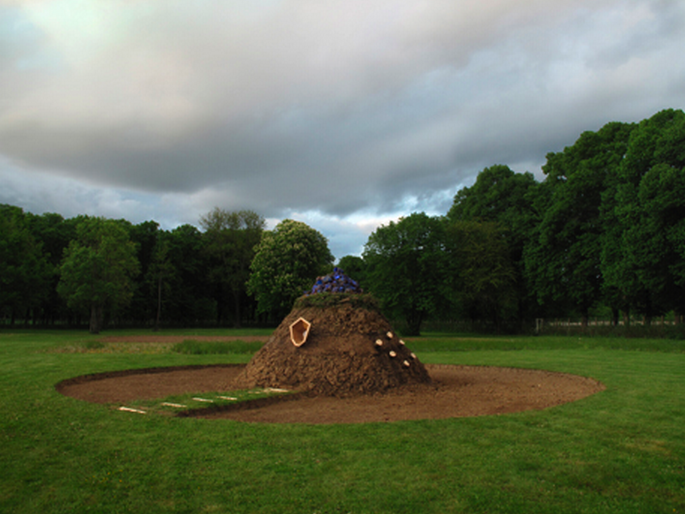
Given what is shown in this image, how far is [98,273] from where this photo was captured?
43125 millimetres

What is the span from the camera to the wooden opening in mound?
12148mm

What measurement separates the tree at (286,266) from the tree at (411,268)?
777 centimetres

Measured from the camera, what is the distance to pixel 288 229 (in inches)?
2030

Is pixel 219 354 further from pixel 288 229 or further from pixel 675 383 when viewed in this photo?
pixel 288 229

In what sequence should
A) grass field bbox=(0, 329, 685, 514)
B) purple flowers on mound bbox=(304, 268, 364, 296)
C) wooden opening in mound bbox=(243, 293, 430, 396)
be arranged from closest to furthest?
grass field bbox=(0, 329, 685, 514) < wooden opening in mound bbox=(243, 293, 430, 396) < purple flowers on mound bbox=(304, 268, 364, 296)

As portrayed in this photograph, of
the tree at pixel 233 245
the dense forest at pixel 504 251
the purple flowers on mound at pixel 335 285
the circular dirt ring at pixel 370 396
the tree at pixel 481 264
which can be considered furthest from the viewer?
the tree at pixel 233 245

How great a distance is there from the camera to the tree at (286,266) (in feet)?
161

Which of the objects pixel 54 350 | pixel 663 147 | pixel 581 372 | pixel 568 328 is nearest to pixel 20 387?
pixel 54 350

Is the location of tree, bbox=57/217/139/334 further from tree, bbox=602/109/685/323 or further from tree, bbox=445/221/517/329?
tree, bbox=602/109/685/323

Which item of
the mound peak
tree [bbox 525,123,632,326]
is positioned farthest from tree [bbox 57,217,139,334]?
tree [bbox 525,123,632,326]

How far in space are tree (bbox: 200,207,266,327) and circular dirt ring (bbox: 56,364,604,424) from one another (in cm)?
4648

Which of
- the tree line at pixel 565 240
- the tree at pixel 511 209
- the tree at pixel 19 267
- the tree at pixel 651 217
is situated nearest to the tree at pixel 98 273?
the tree at pixel 19 267

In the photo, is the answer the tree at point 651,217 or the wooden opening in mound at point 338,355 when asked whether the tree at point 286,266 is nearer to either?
the tree at point 651,217

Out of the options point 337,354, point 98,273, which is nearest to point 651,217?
point 337,354
